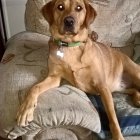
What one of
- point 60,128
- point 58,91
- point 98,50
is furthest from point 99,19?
point 60,128

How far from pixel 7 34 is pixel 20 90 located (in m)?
1.47

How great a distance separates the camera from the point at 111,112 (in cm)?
156

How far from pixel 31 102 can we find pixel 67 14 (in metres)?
0.53

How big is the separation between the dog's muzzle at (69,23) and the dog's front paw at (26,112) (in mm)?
438

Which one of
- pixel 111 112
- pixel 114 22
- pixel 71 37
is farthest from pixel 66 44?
pixel 114 22

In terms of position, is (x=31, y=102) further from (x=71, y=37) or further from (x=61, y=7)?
(x=61, y=7)

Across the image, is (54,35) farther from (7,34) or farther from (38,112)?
(7,34)

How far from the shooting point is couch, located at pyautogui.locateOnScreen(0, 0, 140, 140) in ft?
4.71

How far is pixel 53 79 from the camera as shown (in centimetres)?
175

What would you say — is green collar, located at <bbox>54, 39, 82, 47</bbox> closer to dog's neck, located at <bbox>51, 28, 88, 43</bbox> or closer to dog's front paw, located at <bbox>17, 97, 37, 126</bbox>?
dog's neck, located at <bbox>51, 28, 88, 43</bbox>

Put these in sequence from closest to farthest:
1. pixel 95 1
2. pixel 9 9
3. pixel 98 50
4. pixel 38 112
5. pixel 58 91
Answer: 1. pixel 38 112
2. pixel 58 91
3. pixel 98 50
4. pixel 95 1
5. pixel 9 9

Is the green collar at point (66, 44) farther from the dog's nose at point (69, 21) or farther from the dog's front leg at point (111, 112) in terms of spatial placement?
the dog's front leg at point (111, 112)

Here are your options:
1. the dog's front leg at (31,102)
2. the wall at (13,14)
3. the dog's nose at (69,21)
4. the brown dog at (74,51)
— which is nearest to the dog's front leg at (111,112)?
the brown dog at (74,51)

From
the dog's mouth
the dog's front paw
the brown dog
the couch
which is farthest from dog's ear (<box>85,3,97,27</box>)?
the dog's front paw
